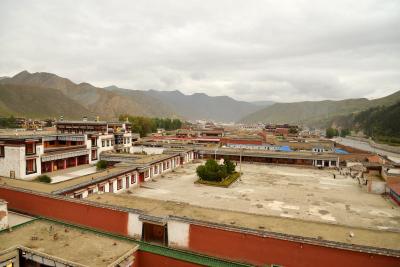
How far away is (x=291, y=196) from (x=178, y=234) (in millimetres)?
21789

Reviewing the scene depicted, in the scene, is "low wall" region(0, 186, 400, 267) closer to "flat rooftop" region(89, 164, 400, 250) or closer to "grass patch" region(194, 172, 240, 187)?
"flat rooftop" region(89, 164, 400, 250)

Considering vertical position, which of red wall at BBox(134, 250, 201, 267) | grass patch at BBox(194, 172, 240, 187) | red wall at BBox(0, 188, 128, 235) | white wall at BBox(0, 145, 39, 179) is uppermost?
white wall at BBox(0, 145, 39, 179)

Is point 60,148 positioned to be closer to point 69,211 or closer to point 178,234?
point 69,211

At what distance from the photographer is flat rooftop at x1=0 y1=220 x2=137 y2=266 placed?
14945 mm

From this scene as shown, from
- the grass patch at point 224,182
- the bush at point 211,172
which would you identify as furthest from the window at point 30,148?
the bush at point 211,172

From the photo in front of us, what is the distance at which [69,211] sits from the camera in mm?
23016

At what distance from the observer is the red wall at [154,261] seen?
52.1 feet

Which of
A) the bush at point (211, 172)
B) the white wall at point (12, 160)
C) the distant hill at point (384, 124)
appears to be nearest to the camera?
the white wall at point (12, 160)

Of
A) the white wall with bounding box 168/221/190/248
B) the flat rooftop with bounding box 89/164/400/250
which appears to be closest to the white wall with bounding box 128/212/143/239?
the flat rooftop with bounding box 89/164/400/250

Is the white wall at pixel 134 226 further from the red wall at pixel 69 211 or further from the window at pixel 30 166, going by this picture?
the window at pixel 30 166

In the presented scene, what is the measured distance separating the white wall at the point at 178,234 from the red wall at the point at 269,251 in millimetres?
372

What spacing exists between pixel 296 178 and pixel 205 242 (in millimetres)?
33116

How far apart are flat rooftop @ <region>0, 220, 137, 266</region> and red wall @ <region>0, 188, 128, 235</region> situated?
330cm

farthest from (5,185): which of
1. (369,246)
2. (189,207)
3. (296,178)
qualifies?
(296,178)
